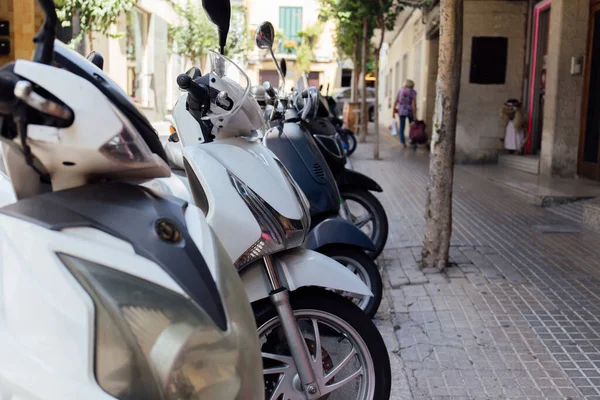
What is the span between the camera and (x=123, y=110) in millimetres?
1490

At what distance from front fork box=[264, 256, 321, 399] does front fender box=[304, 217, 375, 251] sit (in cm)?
132

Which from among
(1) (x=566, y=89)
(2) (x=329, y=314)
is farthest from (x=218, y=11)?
(1) (x=566, y=89)

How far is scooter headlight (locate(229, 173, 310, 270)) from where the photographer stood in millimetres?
2494

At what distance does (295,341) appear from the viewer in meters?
2.33

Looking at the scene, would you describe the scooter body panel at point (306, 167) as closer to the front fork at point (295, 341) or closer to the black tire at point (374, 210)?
the black tire at point (374, 210)

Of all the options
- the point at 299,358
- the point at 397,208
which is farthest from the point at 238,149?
the point at 397,208

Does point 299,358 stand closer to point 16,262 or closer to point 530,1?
point 16,262

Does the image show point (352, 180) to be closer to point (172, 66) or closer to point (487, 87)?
point (487, 87)

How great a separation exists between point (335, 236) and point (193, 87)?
1.42m

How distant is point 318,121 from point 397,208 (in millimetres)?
3195

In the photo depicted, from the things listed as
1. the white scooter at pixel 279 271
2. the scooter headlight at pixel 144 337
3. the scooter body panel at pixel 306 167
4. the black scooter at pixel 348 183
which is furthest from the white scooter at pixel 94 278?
the black scooter at pixel 348 183

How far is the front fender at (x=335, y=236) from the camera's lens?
12.2 ft

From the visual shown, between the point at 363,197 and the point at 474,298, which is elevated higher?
the point at 363,197

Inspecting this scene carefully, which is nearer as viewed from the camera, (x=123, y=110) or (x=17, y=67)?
(x=17, y=67)
